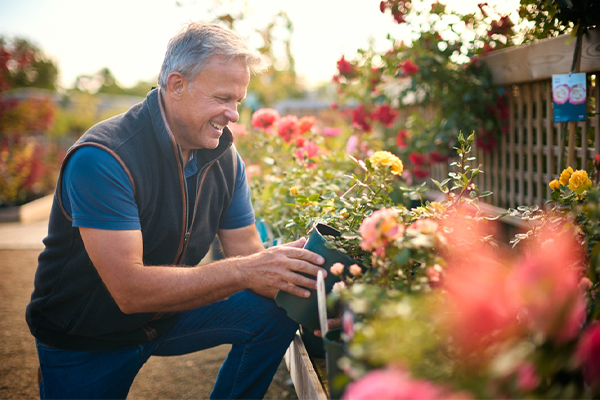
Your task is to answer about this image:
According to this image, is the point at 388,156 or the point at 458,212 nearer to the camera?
the point at 458,212

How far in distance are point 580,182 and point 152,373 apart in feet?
6.87

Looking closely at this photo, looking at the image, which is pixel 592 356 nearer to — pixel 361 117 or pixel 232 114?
pixel 232 114

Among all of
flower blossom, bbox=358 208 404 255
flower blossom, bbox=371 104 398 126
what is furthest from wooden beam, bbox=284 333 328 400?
flower blossom, bbox=371 104 398 126

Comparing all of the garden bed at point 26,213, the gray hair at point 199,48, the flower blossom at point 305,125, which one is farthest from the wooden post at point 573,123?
the garden bed at point 26,213

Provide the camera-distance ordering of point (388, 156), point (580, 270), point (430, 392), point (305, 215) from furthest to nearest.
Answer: point (305, 215) < point (388, 156) < point (580, 270) < point (430, 392)

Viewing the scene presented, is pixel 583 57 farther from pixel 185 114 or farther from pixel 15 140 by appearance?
pixel 15 140

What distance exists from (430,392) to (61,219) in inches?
50.7

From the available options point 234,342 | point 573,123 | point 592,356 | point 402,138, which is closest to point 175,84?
point 234,342

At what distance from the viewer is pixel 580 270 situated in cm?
107

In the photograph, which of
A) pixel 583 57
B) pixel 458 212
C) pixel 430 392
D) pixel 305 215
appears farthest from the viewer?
pixel 583 57

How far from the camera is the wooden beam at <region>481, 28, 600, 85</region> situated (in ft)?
5.92

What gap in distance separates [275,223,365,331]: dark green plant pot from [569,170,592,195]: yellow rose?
66 cm

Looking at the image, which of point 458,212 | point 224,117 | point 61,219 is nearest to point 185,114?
point 224,117

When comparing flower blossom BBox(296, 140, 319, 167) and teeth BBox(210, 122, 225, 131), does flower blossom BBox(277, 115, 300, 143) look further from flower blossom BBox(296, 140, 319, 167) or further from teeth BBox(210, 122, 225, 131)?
teeth BBox(210, 122, 225, 131)
